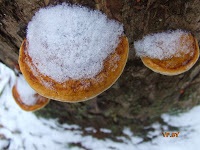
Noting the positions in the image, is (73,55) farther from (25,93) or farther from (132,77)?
(25,93)

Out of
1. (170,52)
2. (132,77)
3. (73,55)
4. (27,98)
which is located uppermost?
(132,77)

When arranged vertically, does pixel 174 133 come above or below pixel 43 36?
above

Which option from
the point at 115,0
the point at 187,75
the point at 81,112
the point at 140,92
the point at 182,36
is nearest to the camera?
the point at 115,0

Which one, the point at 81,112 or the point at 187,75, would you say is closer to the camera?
the point at 187,75

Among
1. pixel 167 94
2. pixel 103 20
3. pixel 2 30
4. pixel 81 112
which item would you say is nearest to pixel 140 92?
pixel 167 94

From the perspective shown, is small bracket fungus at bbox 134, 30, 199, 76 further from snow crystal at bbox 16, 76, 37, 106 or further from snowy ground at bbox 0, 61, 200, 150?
snowy ground at bbox 0, 61, 200, 150

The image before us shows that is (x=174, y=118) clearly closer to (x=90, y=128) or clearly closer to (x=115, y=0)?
(x=90, y=128)

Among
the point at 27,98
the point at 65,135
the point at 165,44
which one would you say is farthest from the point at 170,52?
the point at 65,135

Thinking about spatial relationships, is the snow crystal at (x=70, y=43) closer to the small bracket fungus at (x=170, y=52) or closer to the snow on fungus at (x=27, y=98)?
the small bracket fungus at (x=170, y=52)
